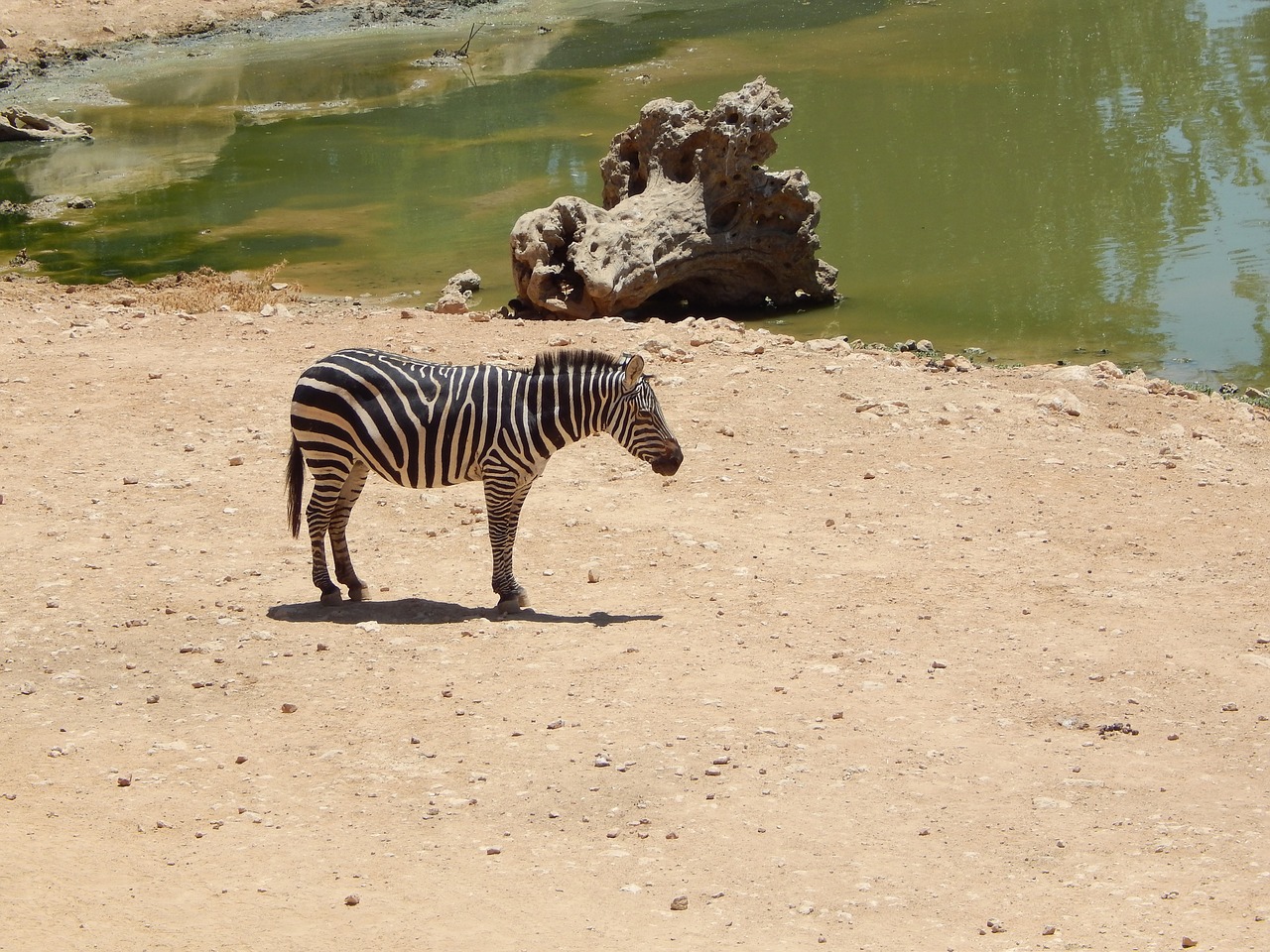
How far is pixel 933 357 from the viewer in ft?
46.1

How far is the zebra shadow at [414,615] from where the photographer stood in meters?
8.21

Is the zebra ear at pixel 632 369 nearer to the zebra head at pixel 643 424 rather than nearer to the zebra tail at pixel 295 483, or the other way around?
the zebra head at pixel 643 424

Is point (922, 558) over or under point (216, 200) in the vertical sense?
under

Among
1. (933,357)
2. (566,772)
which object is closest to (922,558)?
(566,772)

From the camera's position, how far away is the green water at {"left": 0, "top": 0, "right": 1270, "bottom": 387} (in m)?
16.6

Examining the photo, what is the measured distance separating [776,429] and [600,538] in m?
2.41

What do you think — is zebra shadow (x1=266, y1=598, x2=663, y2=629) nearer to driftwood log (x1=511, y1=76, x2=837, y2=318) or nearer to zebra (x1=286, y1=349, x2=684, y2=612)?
zebra (x1=286, y1=349, x2=684, y2=612)

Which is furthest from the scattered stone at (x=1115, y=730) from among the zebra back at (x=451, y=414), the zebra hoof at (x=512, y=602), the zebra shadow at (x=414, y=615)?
the zebra hoof at (x=512, y=602)

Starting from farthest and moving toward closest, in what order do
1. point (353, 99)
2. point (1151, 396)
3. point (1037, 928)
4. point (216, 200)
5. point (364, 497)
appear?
point (353, 99), point (216, 200), point (1151, 396), point (364, 497), point (1037, 928)

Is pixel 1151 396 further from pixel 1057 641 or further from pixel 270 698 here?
pixel 270 698

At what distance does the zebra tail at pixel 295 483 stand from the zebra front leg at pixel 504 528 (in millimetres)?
1120

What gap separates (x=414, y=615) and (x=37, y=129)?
984 inches

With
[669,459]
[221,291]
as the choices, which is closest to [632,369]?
[669,459]

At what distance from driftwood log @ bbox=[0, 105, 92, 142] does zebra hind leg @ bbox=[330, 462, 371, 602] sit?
23.9 m
